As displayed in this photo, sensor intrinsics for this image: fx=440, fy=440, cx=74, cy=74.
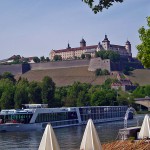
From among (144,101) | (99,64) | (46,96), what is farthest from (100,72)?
(46,96)

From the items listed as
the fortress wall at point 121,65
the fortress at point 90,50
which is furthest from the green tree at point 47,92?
the fortress at point 90,50

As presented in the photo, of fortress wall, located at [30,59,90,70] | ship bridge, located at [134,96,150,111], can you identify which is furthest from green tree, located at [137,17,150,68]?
fortress wall, located at [30,59,90,70]

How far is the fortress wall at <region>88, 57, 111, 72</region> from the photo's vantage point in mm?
122625

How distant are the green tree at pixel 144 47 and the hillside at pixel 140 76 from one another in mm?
108491

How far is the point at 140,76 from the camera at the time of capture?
126500 mm

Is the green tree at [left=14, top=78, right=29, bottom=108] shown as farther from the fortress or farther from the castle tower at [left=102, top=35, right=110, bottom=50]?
the castle tower at [left=102, top=35, right=110, bottom=50]

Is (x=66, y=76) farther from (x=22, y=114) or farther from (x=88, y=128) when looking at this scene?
(x=88, y=128)

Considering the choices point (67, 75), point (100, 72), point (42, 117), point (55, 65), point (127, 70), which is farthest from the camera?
point (55, 65)

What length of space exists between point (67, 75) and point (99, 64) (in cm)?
999

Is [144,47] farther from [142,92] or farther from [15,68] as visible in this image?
[15,68]

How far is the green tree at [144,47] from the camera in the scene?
1365 centimetres

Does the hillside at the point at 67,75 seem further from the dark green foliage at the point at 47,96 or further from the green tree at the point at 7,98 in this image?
the green tree at the point at 7,98

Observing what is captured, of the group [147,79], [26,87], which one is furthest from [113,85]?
[26,87]

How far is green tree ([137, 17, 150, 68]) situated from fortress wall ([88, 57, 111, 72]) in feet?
355
